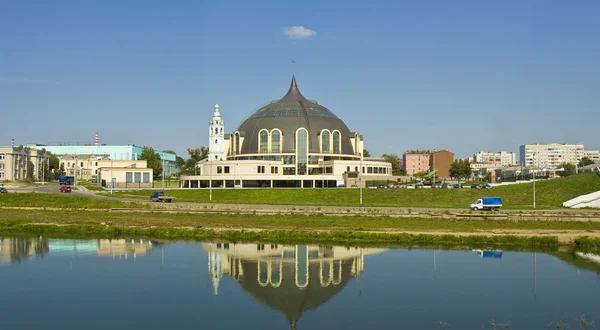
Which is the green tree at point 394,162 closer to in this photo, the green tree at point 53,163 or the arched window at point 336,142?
the arched window at point 336,142

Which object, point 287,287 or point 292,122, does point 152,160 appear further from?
point 287,287

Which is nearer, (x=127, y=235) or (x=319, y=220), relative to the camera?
(x=127, y=235)

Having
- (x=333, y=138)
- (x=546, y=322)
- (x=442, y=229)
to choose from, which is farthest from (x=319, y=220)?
(x=333, y=138)

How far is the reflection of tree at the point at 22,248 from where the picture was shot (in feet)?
118

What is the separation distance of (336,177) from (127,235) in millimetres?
61584

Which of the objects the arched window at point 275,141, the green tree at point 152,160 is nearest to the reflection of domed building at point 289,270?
the arched window at point 275,141

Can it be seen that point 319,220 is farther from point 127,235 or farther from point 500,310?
point 500,310

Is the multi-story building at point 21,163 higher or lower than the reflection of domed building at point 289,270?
higher

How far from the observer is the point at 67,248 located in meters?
39.3

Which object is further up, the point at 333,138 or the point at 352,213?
the point at 333,138

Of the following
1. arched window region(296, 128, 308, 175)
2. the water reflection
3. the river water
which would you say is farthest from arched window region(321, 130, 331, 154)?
the river water

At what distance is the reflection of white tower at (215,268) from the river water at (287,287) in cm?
7

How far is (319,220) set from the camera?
51031 mm

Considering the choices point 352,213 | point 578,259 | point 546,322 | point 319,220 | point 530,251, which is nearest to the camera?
point 546,322
